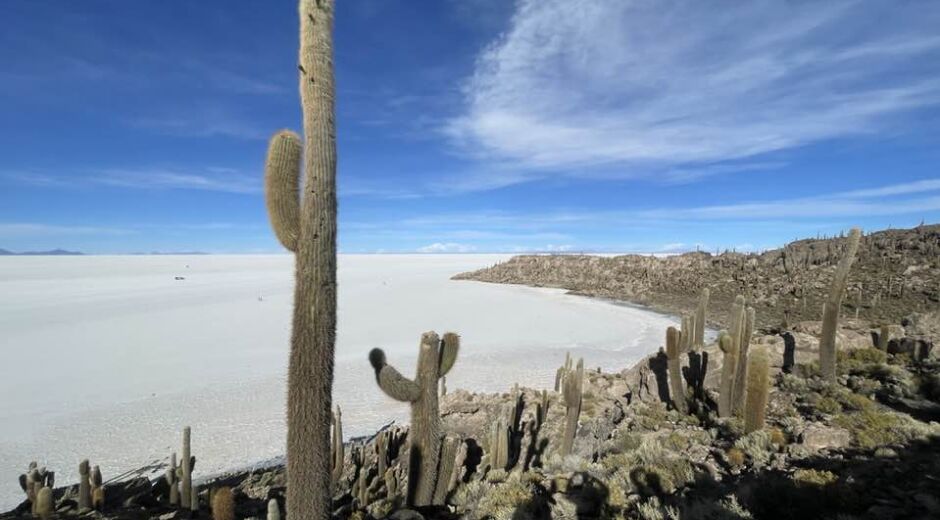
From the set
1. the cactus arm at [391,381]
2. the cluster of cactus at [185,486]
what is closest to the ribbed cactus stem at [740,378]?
the cactus arm at [391,381]

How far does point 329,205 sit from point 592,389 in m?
9.45

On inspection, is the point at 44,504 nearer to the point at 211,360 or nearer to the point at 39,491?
the point at 39,491

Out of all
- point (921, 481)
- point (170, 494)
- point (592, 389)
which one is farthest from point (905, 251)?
point (170, 494)

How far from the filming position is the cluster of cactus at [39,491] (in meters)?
6.00

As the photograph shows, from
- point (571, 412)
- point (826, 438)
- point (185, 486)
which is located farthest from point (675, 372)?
point (185, 486)

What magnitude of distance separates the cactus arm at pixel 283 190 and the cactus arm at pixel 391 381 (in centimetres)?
235

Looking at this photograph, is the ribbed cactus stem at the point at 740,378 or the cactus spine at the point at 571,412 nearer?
the cactus spine at the point at 571,412

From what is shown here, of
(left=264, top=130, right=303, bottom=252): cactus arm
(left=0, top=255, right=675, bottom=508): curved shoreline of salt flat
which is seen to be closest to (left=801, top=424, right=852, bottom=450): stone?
(left=264, top=130, right=303, bottom=252): cactus arm

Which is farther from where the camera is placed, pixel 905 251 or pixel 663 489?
pixel 905 251

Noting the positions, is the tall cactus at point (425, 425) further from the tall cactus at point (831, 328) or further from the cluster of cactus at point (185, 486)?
the tall cactus at point (831, 328)

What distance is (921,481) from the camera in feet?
14.3

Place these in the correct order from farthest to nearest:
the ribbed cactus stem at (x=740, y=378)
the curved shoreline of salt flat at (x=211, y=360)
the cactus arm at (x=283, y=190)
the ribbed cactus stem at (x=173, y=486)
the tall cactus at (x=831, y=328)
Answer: the curved shoreline of salt flat at (x=211, y=360)
the tall cactus at (x=831, y=328)
the ribbed cactus stem at (x=740, y=378)
the ribbed cactus stem at (x=173, y=486)
the cactus arm at (x=283, y=190)

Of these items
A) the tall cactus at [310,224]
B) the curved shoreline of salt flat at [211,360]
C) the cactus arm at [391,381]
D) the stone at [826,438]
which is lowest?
the curved shoreline of salt flat at [211,360]

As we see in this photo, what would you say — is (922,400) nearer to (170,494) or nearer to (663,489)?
(663,489)
